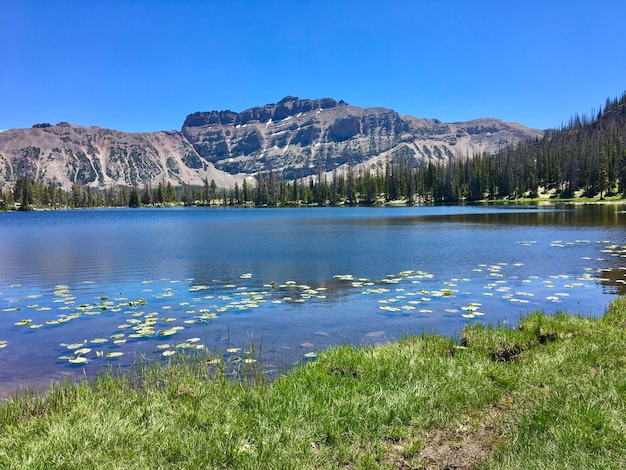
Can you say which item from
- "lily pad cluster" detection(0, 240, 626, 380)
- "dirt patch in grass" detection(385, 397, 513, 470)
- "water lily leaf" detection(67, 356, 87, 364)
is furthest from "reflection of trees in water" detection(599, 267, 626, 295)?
"water lily leaf" detection(67, 356, 87, 364)

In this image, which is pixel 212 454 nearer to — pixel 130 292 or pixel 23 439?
pixel 23 439

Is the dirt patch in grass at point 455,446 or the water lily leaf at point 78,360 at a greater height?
the dirt patch in grass at point 455,446

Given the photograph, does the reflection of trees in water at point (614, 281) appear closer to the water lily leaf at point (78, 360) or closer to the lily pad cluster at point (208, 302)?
the lily pad cluster at point (208, 302)

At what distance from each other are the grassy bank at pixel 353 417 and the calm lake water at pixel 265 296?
346 centimetres

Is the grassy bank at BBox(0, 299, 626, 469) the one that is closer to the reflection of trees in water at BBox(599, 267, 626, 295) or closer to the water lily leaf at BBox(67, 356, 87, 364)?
the water lily leaf at BBox(67, 356, 87, 364)

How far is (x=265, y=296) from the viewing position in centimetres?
2464

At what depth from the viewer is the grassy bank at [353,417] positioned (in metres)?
7.24

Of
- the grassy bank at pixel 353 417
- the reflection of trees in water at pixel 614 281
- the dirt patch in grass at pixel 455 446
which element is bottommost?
the reflection of trees in water at pixel 614 281

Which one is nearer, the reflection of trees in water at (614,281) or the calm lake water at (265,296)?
the calm lake water at (265,296)

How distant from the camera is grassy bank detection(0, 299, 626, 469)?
7238 millimetres

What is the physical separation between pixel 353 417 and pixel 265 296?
53.5 ft

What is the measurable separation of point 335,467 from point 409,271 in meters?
26.1

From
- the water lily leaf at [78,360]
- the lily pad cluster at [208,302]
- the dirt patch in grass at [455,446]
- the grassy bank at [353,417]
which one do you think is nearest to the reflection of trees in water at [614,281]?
the lily pad cluster at [208,302]

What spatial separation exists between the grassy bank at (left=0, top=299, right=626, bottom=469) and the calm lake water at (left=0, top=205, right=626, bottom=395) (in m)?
3.46
